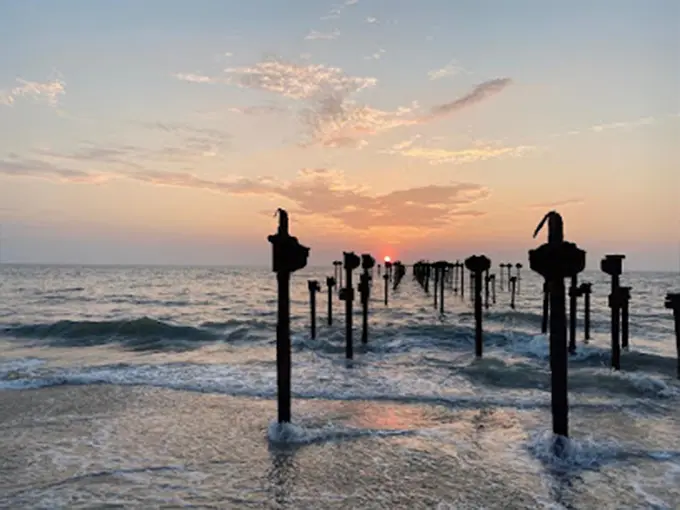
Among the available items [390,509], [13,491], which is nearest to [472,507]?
[390,509]

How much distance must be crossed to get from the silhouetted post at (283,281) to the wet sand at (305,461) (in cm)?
59

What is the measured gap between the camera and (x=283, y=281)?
28.8 ft

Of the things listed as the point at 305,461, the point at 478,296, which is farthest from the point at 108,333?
the point at 305,461

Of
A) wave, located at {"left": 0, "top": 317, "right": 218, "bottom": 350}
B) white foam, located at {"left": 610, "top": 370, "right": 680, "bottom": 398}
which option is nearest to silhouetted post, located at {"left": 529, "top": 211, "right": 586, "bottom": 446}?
white foam, located at {"left": 610, "top": 370, "right": 680, "bottom": 398}

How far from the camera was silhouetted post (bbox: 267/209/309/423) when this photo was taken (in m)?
8.65

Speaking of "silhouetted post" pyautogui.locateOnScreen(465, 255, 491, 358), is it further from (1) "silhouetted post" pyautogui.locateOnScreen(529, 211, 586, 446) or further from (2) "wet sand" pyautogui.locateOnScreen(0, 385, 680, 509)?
(1) "silhouetted post" pyautogui.locateOnScreen(529, 211, 586, 446)

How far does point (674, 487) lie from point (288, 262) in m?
5.80

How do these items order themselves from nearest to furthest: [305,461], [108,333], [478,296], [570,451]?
1. [305,461]
2. [570,451]
3. [478,296]
4. [108,333]

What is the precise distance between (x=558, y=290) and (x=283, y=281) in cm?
403

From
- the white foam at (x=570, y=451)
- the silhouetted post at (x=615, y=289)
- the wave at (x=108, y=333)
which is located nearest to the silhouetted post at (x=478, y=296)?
the silhouetted post at (x=615, y=289)

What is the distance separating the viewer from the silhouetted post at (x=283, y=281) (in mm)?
8648

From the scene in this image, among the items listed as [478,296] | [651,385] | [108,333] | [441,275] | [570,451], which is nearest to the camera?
[570,451]

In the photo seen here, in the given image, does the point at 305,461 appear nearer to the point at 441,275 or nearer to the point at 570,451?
the point at 570,451

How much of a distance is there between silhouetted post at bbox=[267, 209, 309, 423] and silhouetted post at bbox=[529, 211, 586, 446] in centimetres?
352
